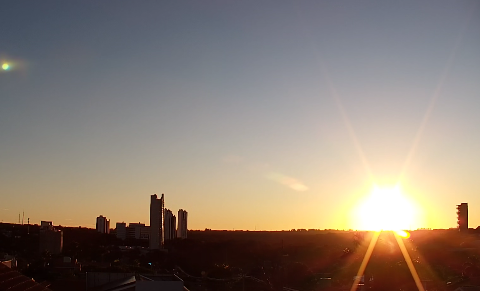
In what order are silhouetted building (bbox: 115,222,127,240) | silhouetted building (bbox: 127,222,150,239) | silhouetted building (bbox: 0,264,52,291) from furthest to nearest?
silhouetted building (bbox: 127,222,150,239) < silhouetted building (bbox: 115,222,127,240) < silhouetted building (bbox: 0,264,52,291)

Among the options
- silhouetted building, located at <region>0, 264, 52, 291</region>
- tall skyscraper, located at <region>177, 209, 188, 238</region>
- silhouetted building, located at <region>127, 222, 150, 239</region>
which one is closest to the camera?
silhouetted building, located at <region>0, 264, 52, 291</region>

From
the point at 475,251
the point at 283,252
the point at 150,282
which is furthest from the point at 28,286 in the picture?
the point at 283,252

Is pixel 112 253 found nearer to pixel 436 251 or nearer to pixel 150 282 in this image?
pixel 436 251

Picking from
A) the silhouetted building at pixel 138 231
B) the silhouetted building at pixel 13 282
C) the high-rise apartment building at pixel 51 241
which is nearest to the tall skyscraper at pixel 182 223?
the silhouetted building at pixel 138 231

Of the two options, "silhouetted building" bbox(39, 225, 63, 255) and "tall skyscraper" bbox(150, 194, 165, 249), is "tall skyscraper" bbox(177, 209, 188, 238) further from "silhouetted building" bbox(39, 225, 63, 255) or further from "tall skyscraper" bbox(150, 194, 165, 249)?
"silhouetted building" bbox(39, 225, 63, 255)

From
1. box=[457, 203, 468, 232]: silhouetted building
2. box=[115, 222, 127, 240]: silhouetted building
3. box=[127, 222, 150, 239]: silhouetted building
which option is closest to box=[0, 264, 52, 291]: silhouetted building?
box=[457, 203, 468, 232]: silhouetted building

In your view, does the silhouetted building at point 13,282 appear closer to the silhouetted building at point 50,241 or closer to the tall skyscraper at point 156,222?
the silhouetted building at point 50,241

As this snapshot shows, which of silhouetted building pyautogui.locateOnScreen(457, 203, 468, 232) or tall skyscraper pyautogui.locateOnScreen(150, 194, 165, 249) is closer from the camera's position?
silhouetted building pyautogui.locateOnScreen(457, 203, 468, 232)
